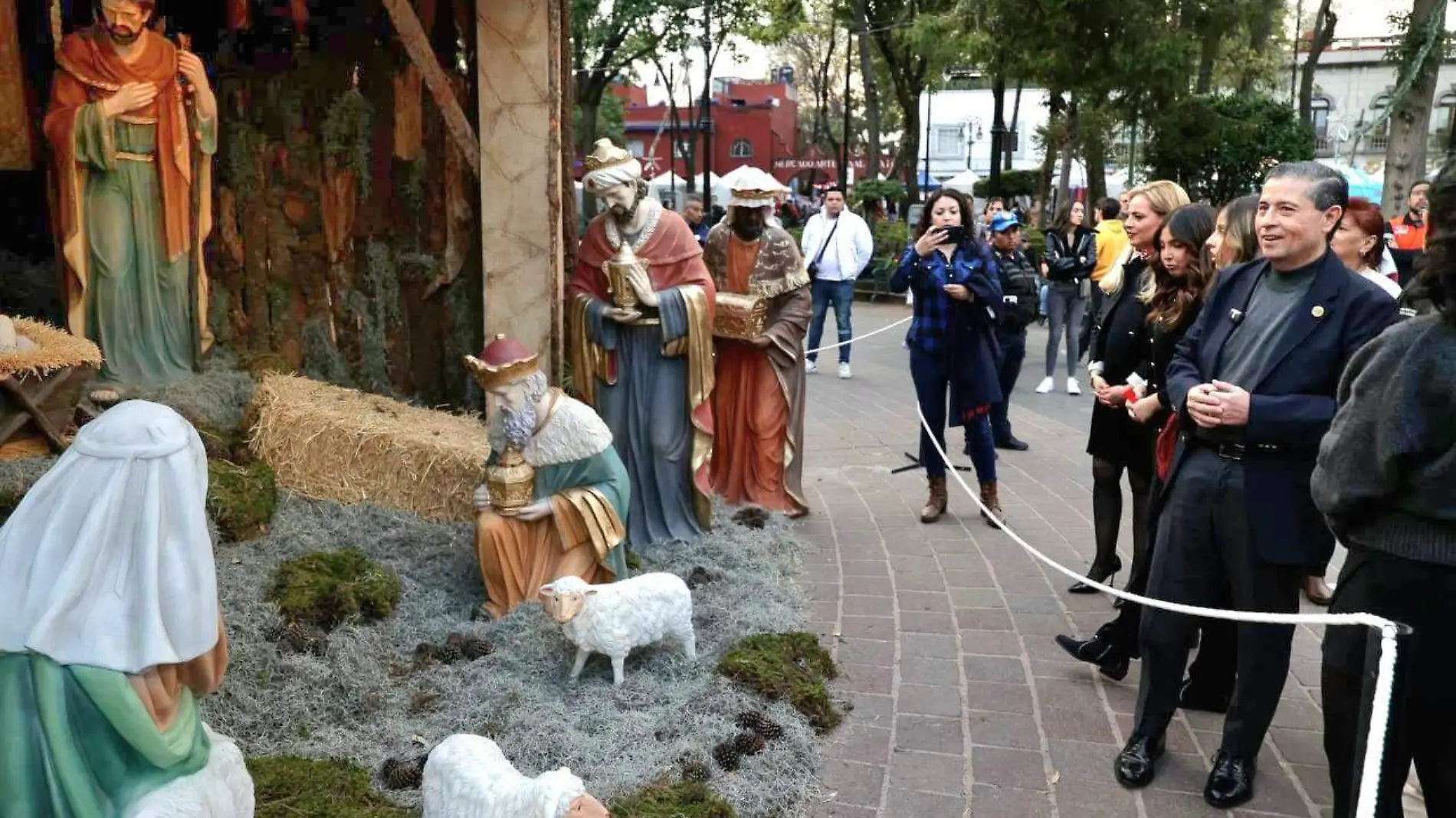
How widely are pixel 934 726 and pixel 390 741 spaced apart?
6.86ft

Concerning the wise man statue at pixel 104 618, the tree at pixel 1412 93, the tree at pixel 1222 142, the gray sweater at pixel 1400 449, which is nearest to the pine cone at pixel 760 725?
the gray sweater at pixel 1400 449

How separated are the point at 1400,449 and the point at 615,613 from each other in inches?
114

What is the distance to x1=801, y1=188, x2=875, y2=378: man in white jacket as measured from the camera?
41.3ft

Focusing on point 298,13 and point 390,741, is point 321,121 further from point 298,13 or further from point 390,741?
point 390,741

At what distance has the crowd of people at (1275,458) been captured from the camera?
9.29 feet

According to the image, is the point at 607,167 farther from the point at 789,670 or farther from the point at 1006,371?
the point at 1006,371

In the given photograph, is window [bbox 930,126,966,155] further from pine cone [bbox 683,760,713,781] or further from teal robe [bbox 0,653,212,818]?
teal robe [bbox 0,653,212,818]

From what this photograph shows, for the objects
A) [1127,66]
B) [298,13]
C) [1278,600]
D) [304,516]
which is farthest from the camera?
[1127,66]

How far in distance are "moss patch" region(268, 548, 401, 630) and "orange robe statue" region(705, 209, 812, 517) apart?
2.61m

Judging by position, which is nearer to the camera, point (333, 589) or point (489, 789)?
point (489, 789)

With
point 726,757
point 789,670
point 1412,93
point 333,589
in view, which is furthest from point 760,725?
point 1412,93

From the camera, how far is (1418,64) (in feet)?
42.1

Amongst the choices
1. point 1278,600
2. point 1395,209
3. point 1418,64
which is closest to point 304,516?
point 1278,600

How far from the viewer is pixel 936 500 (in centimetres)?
727
